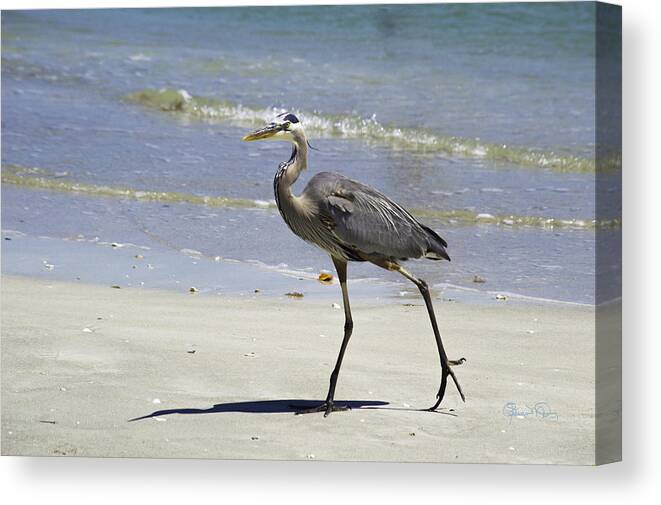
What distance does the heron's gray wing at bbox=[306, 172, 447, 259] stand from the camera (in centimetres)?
535

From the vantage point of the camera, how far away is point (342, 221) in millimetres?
5352

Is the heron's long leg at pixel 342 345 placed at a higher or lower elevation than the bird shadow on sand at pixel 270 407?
higher

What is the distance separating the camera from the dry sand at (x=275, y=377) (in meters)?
5.39

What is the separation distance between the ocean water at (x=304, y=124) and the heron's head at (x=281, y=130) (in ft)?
3.57

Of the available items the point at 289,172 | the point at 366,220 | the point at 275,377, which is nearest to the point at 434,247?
the point at 366,220

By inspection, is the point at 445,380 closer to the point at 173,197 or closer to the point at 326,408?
the point at 326,408

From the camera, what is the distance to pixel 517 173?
7.62 metres

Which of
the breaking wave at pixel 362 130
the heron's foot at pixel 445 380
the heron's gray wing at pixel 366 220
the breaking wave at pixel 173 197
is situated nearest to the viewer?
the heron's gray wing at pixel 366 220

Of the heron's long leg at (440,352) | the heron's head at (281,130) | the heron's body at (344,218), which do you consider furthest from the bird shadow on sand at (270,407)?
the heron's head at (281,130)

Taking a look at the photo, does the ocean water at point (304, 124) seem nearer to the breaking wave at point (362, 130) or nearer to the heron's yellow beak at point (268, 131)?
the breaking wave at point (362, 130)

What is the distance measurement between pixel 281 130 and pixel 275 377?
115 centimetres

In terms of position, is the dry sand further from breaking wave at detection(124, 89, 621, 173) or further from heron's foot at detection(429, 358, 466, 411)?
breaking wave at detection(124, 89, 621, 173)

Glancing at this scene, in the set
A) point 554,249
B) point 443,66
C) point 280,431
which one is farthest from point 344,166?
point 280,431

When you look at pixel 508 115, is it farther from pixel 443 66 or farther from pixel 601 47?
pixel 601 47
